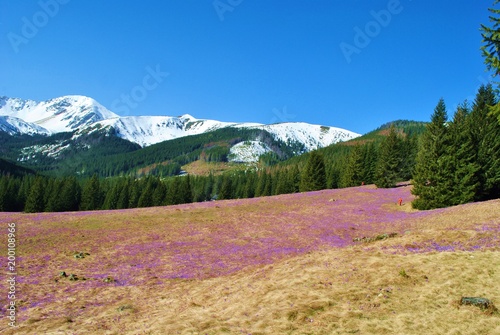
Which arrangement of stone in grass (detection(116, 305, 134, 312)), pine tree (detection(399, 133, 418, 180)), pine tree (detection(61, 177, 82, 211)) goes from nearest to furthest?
Result: stone in grass (detection(116, 305, 134, 312)), pine tree (detection(399, 133, 418, 180)), pine tree (detection(61, 177, 82, 211))

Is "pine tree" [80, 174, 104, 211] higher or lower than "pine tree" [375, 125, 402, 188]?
lower

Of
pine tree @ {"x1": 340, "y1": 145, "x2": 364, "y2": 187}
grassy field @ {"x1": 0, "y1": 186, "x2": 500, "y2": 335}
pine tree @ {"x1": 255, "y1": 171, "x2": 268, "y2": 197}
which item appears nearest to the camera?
grassy field @ {"x1": 0, "y1": 186, "x2": 500, "y2": 335}

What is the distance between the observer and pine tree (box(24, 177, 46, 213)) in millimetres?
90125

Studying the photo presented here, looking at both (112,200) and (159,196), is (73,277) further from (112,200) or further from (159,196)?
(112,200)

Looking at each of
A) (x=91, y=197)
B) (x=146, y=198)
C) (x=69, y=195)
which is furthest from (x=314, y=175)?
(x=69, y=195)

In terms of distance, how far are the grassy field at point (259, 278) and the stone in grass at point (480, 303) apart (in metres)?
0.22

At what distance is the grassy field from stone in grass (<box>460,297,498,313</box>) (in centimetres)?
22

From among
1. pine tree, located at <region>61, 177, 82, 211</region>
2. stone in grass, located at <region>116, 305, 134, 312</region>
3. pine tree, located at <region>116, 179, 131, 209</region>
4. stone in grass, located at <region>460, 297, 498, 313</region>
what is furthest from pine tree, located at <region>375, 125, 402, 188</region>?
pine tree, located at <region>61, 177, 82, 211</region>

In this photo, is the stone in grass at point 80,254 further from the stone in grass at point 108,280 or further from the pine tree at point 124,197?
the pine tree at point 124,197

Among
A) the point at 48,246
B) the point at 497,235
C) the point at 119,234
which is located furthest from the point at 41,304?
the point at 497,235

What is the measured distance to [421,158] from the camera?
128ft

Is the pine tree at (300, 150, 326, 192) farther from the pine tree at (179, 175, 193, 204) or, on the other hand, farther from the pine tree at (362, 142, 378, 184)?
the pine tree at (179, 175, 193, 204)

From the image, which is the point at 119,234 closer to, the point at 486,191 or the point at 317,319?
the point at 317,319

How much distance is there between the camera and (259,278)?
618 inches
